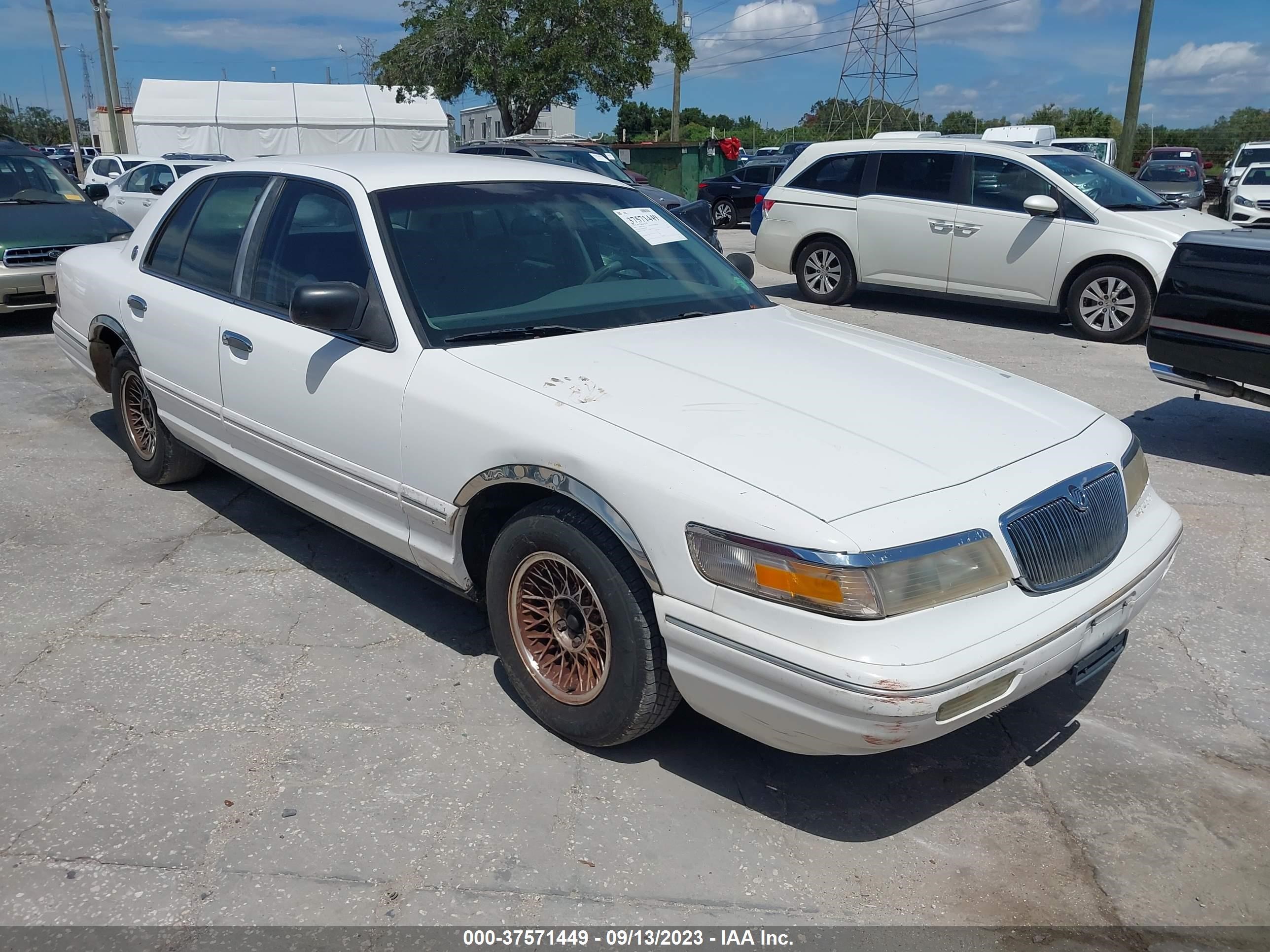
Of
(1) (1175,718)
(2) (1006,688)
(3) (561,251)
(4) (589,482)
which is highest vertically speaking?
(3) (561,251)

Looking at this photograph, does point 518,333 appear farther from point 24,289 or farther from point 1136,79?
point 1136,79

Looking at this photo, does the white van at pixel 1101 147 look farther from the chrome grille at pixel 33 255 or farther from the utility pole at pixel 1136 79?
the chrome grille at pixel 33 255

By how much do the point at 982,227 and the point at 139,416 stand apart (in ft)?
25.7

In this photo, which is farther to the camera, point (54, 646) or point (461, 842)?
point (54, 646)

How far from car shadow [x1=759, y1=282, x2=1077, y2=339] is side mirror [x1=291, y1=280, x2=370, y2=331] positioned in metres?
8.23

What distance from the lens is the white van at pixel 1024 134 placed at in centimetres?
1166

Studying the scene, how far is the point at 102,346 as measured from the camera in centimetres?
540

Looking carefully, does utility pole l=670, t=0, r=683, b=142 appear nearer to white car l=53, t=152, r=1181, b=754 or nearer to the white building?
the white building

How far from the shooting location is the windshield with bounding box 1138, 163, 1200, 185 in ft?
82.7

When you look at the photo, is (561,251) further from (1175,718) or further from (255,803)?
(1175,718)

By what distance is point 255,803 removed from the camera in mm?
2979

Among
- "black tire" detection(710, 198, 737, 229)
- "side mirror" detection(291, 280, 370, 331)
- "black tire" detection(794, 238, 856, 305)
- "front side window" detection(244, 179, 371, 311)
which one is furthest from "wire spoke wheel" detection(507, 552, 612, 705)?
"black tire" detection(710, 198, 737, 229)

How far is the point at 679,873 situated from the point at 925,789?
0.87 metres

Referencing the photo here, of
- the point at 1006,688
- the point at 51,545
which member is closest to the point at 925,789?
the point at 1006,688
